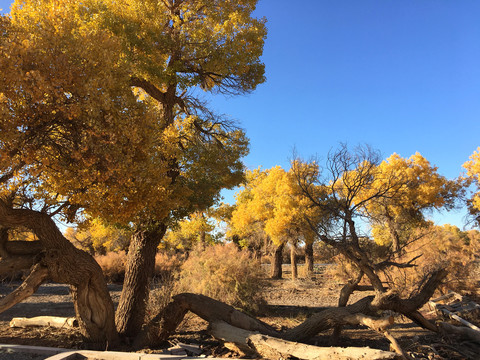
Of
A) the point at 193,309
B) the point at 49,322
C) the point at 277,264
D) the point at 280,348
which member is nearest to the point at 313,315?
the point at 280,348

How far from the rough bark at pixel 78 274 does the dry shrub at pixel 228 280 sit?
3781mm

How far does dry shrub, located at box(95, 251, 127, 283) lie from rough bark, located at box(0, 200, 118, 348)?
13879 mm

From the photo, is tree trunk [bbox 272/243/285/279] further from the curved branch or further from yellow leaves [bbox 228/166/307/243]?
the curved branch

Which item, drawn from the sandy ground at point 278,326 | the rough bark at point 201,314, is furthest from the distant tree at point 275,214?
the rough bark at point 201,314

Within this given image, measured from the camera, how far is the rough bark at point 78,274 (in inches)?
241

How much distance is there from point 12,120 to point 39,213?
2.16 metres

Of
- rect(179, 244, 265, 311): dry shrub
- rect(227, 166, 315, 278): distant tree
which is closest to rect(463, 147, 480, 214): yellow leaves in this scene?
rect(227, 166, 315, 278): distant tree

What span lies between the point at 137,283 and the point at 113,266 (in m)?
13.7

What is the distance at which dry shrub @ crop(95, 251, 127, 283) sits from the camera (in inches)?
767

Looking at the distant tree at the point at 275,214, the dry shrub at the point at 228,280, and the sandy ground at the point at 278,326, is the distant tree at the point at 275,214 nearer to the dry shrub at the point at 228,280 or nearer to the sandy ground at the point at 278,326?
the sandy ground at the point at 278,326

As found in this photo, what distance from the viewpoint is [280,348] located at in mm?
5293

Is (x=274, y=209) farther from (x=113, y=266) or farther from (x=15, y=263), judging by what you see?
(x=15, y=263)

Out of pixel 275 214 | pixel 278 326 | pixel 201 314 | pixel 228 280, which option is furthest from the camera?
pixel 275 214

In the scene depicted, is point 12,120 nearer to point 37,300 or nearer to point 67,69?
point 67,69
